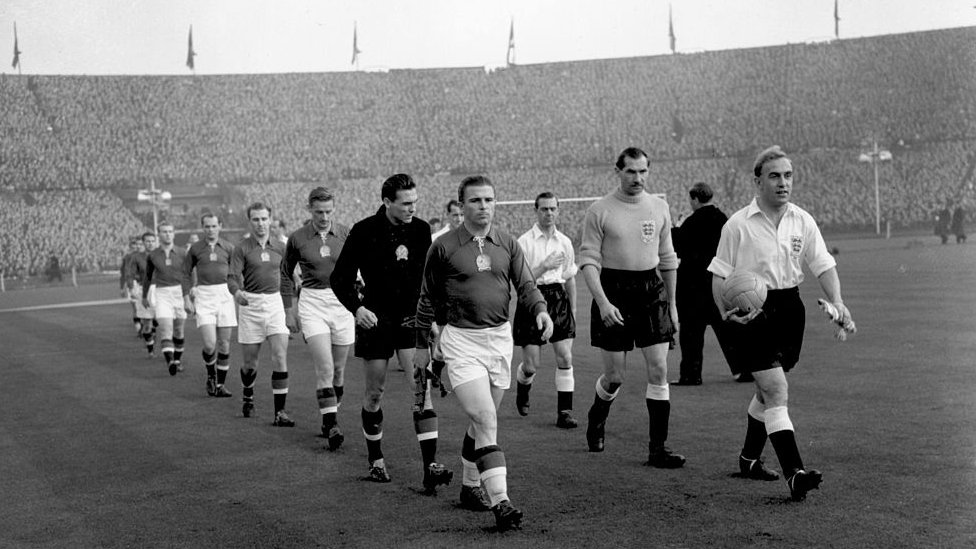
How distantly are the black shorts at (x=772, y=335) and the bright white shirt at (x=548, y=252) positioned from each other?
381 cm

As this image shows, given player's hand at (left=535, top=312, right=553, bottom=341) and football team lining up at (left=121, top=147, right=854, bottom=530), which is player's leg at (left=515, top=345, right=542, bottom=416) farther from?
player's hand at (left=535, top=312, right=553, bottom=341)

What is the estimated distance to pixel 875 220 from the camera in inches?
2112

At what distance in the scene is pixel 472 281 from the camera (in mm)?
6395

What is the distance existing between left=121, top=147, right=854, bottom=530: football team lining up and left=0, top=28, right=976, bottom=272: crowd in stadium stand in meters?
47.5

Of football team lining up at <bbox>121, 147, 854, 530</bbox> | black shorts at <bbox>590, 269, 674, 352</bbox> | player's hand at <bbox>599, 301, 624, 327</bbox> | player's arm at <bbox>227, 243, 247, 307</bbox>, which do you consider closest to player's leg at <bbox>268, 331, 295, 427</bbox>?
football team lining up at <bbox>121, 147, 854, 530</bbox>

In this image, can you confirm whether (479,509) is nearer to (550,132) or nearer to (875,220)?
(875,220)

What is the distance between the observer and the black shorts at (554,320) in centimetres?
1000

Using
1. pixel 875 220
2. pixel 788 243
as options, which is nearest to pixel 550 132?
pixel 875 220

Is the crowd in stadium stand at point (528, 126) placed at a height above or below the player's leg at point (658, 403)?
above

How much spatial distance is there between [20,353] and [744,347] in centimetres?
1673

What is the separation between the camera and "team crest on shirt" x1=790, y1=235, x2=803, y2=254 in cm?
654

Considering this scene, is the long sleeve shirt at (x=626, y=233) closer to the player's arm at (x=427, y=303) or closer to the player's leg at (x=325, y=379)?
the player's arm at (x=427, y=303)

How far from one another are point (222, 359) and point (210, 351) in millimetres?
546

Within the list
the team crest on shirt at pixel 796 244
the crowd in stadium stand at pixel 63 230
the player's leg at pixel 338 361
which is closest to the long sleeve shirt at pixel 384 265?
the player's leg at pixel 338 361
